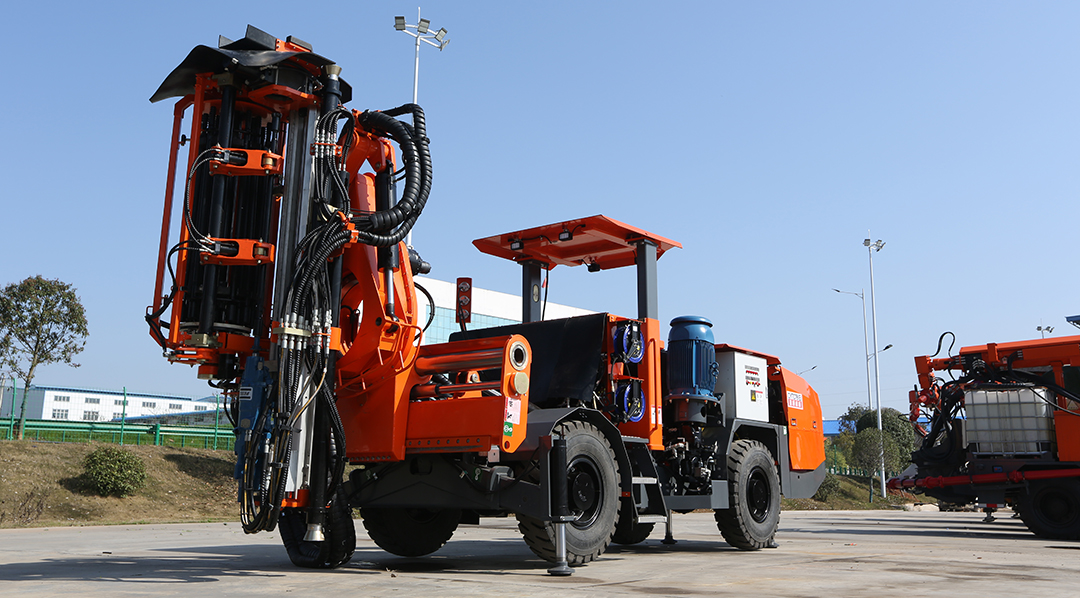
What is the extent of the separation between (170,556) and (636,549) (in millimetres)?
5252

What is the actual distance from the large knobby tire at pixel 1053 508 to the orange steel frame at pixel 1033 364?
45cm

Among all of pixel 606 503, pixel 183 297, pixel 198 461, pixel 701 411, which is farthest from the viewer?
pixel 198 461

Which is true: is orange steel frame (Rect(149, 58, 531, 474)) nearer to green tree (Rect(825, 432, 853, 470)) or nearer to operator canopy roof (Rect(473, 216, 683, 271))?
operator canopy roof (Rect(473, 216, 683, 271))

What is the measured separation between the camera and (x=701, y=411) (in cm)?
979

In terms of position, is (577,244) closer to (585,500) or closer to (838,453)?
(585,500)

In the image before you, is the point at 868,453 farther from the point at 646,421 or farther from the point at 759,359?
the point at 646,421

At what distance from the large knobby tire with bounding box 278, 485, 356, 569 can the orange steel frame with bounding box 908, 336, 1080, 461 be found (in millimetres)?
11286

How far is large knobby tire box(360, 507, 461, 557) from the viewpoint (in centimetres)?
845

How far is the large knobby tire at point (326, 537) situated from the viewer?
7.06 metres

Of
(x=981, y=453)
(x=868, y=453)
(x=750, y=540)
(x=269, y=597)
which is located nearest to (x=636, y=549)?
(x=750, y=540)

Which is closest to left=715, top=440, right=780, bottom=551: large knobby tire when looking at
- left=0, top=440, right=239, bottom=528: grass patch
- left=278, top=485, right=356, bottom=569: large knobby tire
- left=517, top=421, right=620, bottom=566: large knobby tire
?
left=517, top=421, right=620, bottom=566: large knobby tire

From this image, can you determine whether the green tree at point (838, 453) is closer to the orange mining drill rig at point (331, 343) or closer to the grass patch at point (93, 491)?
the grass patch at point (93, 491)

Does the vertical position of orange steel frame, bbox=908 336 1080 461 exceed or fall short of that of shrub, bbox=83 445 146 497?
it exceeds it

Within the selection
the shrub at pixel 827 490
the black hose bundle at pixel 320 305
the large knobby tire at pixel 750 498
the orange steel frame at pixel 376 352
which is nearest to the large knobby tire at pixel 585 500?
the orange steel frame at pixel 376 352
